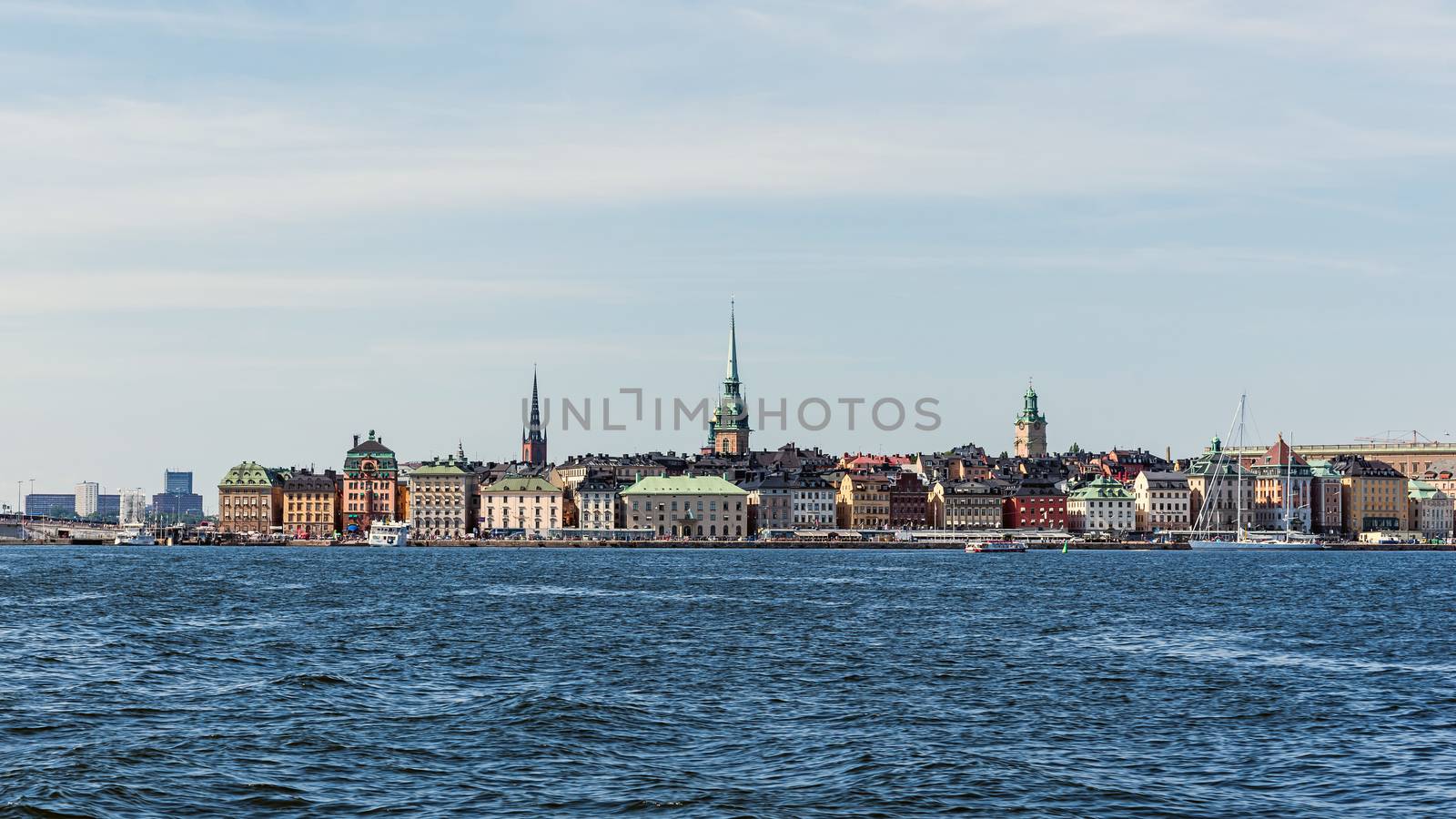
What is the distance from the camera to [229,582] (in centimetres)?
7406

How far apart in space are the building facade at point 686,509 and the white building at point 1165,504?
4667 centimetres

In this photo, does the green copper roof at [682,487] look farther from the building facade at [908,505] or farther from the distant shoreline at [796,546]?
the building facade at [908,505]

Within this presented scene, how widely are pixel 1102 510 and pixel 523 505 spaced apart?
6647 centimetres

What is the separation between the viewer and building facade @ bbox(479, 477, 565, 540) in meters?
194

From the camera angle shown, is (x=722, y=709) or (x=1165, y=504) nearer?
(x=722, y=709)

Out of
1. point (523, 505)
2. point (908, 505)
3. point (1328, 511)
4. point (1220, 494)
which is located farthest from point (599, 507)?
point (1328, 511)

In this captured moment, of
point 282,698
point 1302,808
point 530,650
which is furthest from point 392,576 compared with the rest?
point 1302,808

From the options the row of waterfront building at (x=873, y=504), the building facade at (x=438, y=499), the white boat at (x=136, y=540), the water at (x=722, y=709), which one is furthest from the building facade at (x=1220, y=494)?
the water at (x=722, y=709)

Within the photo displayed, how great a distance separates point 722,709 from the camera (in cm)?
2773

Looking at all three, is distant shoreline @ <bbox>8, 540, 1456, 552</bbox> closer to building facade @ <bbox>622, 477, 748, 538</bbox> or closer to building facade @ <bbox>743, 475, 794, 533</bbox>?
building facade @ <bbox>622, 477, 748, 538</bbox>

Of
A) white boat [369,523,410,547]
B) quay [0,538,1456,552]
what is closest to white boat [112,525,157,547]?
quay [0,538,1456,552]

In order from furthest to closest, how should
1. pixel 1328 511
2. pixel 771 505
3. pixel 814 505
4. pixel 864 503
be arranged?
1. pixel 1328 511
2. pixel 864 503
3. pixel 814 505
4. pixel 771 505

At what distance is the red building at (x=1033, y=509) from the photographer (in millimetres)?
193750

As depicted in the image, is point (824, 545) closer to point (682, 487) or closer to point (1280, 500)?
point (682, 487)
